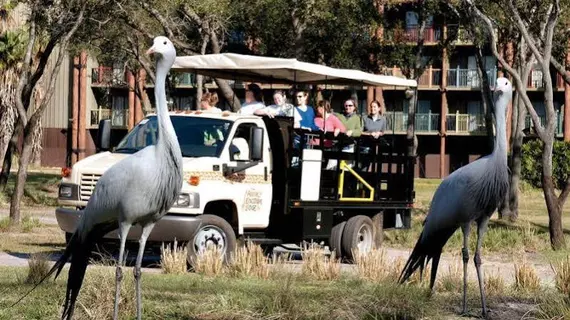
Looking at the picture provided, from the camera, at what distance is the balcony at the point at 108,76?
5375 centimetres

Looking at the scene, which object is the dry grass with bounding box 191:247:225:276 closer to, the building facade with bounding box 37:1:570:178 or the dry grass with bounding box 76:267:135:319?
the dry grass with bounding box 76:267:135:319

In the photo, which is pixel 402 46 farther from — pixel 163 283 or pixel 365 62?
pixel 163 283

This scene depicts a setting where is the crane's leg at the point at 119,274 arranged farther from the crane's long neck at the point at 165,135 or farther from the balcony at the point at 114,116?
the balcony at the point at 114,116

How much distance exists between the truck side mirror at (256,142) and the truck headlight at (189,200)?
1081 mm

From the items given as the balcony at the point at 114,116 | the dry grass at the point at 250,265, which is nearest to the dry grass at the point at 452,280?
the dry grass at the point at 250,265

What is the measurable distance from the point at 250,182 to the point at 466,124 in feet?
151

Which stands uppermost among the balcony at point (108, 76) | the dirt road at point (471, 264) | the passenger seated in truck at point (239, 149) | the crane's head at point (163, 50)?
the balcony at point (108, 76)

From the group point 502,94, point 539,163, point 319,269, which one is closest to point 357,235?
point 319,269

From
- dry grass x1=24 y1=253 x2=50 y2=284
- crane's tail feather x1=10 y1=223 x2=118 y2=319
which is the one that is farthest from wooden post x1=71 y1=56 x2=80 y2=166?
crane's tail feather x1=10 y1=223 x2=118 y2=319

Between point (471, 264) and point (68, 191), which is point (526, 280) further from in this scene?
point (68, 191)

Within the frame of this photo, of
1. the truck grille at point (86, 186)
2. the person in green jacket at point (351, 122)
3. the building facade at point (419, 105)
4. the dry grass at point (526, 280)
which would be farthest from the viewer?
the building facade at point (419, 105)

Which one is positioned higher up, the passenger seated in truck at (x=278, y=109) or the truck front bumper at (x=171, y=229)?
the passenger seated in truck at (x=278, y=109)

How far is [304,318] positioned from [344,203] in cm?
765

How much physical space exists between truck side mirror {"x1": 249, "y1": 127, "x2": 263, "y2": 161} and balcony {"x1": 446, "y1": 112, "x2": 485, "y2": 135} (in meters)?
45.6
